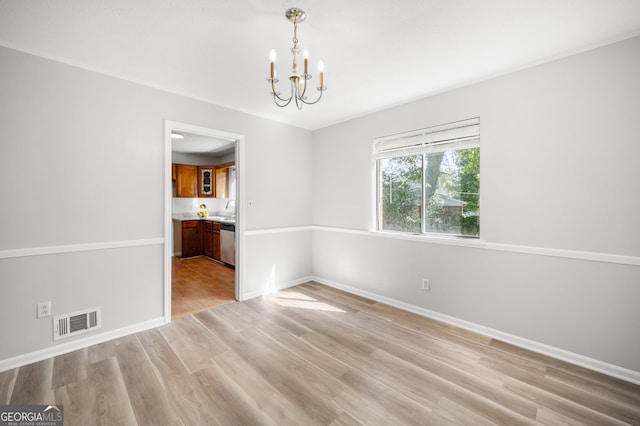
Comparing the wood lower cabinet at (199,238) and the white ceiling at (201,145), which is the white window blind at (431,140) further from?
the wood lower cabinet at (199,238)

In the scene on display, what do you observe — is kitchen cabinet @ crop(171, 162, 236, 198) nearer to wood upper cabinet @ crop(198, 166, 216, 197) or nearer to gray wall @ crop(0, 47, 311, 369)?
wood upper cabinet @ crop(198, 166, 216, 197)

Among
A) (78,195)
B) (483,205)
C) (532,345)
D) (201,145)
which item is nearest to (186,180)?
(201,145)

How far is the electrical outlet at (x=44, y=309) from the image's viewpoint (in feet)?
7.46

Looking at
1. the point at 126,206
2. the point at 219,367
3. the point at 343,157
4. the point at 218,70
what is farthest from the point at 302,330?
the point at 218,70

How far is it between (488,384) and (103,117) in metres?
4.05

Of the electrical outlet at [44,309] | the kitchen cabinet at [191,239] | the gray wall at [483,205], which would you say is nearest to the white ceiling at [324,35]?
the gray wall at [483,205]

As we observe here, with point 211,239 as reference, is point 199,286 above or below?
below

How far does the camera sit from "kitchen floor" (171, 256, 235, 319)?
11.3 feet

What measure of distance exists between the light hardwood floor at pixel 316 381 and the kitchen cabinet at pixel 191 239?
371 cm

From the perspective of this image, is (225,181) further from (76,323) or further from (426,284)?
(426,284)

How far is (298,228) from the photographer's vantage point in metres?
4.37

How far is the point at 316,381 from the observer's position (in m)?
2.04

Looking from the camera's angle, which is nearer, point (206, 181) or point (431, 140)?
point (431, 140)

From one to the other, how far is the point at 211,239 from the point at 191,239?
62 cm
